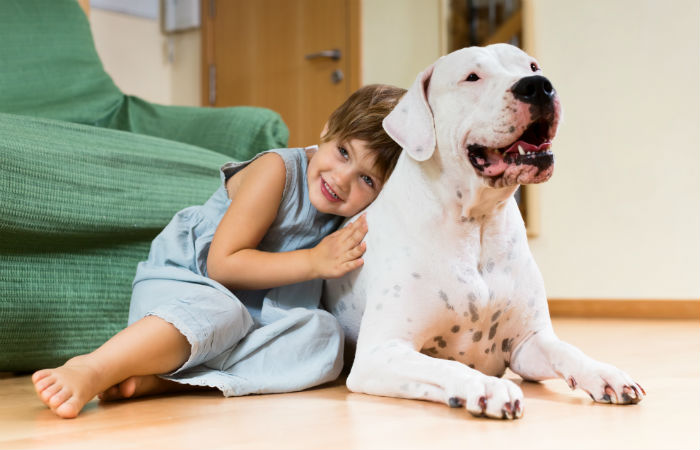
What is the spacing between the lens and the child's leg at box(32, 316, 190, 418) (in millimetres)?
1053

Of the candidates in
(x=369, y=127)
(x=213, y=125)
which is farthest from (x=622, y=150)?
(x=369, y=127)

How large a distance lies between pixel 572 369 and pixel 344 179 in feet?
1.83

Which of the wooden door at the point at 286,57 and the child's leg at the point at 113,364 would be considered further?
the wooden door at the point at 286,57

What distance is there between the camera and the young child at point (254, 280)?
1191mm

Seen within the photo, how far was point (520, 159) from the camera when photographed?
1.08 metres

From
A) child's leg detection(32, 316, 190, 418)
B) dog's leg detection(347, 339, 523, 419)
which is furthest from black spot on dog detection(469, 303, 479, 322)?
child's leg detection(32, 316, 190, 418)

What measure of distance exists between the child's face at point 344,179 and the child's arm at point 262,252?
0.08 metres

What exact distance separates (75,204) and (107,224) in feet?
0.28

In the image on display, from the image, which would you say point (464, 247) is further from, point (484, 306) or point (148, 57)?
A: point (148, 57)

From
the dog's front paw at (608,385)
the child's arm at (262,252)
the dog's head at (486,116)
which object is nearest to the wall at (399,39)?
the child's arm at (262,252)

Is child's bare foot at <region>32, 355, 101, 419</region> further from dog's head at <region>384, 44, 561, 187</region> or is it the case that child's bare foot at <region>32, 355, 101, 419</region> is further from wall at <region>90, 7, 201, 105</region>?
wall at <region>90, 7, 201, 105</region>

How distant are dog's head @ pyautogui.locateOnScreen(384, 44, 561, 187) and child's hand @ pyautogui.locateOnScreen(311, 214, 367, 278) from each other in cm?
20

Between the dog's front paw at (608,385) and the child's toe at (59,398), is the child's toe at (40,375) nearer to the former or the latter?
the child's toe at (59,398)

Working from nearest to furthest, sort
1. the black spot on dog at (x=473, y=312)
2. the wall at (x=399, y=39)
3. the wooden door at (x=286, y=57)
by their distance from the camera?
the black spot on dog at (x=473, y=312) < the wall at (x=399, y=39) < the wooden door at (x=286, y=57)
